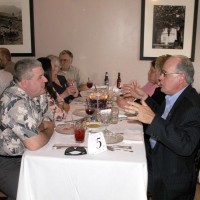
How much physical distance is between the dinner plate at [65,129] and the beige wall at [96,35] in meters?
2.53

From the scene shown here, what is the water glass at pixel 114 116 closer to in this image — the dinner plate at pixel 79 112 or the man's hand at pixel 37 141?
the dinner plate at pixel 79 112

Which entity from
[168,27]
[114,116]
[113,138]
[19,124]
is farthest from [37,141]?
[168,27]

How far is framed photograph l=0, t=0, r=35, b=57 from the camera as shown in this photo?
453 cm

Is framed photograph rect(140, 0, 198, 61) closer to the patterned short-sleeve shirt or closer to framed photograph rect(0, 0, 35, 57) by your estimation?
framed photograph rect(0, 0, 35, 57)

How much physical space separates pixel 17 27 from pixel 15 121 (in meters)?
3.21

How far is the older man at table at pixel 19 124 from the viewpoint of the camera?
1.76 meters

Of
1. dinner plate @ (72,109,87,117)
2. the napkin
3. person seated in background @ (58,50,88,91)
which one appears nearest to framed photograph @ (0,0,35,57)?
person seated in background @ (58,50,88,91)

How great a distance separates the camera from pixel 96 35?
4.55 m

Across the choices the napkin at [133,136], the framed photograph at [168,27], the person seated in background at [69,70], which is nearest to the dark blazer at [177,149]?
the napkin at [133,136]

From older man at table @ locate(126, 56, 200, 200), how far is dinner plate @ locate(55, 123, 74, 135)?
1.63 feet

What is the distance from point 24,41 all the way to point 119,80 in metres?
1.66

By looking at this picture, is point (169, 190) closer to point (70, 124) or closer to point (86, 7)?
point (70, 124)

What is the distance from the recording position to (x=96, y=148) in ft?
5.52

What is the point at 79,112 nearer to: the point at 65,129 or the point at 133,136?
the point at 65,129
